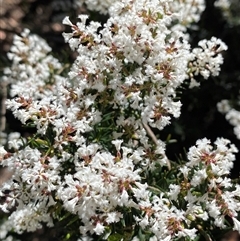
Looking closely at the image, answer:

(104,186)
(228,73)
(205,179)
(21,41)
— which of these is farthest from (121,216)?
(228,73)

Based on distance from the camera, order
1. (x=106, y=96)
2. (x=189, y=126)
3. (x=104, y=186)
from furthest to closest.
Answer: (x=189, y=126), (x=106, y=96), (x=104, y=186)

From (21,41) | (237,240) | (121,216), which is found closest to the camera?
(121,216)

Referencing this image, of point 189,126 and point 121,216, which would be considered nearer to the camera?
point 121,216

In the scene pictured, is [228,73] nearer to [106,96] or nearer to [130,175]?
[106,96]

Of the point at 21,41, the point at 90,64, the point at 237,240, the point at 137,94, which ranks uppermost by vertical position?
the point at 21,41

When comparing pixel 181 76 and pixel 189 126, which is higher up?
pixel 181 76

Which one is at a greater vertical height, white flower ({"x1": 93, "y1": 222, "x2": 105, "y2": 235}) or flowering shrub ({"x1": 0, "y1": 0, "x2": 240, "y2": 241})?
flowering shrub ({"x1": 0, "y1": 0, "x2": 240, "y2": 241})

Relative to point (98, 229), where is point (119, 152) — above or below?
above

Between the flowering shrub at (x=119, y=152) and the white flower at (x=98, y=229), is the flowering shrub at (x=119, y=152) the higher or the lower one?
the higher one
